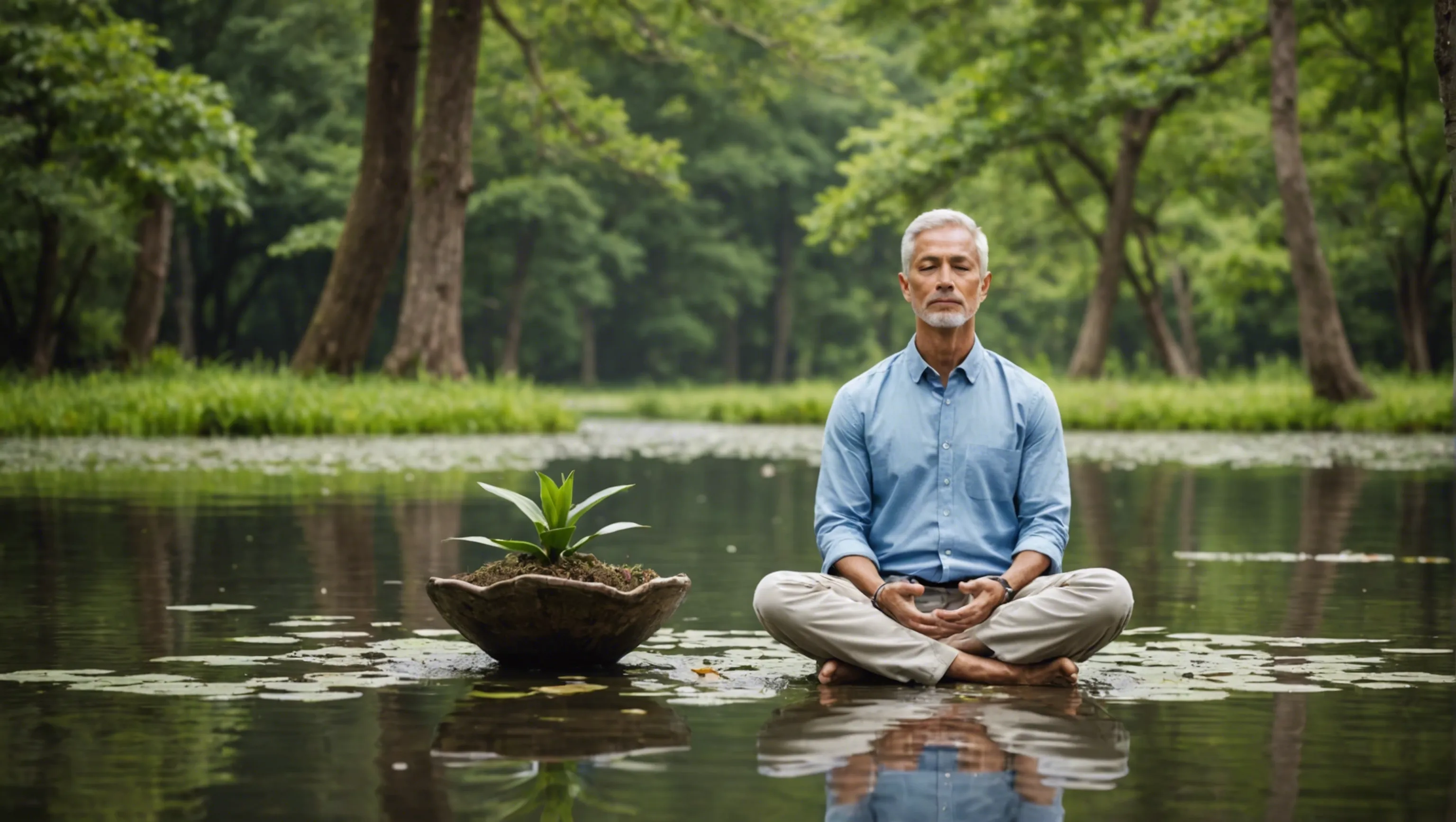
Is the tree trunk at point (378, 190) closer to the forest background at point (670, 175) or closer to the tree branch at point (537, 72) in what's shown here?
the forest background at point (670, 175)

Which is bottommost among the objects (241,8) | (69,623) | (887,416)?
(69,623)

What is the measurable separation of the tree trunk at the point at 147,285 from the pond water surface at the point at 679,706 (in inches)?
847

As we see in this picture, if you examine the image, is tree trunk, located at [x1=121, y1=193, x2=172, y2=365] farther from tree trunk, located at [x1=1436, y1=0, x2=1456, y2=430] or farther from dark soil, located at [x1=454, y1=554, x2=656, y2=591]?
tree trunk, located at [x1=1436, y1=0, x2=1456, y2=430]

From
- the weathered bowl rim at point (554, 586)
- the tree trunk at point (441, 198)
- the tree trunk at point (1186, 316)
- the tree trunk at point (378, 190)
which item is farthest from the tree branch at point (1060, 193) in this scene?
the weathered bowl rim at point (554, 586)

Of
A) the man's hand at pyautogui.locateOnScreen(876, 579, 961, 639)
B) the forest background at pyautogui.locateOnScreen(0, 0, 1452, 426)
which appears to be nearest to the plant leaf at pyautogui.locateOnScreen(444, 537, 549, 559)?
the man's hand at pyautogui.locateOnScreen(876, 579, 961, 639)

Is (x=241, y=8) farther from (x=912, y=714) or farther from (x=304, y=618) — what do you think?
(x=912, y=714)

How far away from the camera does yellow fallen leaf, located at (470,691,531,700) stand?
6.19 meters

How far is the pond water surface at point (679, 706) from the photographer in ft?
15.2

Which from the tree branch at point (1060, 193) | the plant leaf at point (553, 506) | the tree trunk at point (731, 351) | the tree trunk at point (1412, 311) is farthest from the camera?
the tree trunk at point (731, 351)

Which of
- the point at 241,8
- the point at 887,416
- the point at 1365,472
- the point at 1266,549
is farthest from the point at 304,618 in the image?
the point at 241,8

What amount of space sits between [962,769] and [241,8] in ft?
153

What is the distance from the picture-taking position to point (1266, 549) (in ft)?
40.4

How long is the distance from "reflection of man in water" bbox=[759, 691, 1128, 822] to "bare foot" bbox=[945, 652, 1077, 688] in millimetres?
259

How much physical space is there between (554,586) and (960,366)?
1574mm
